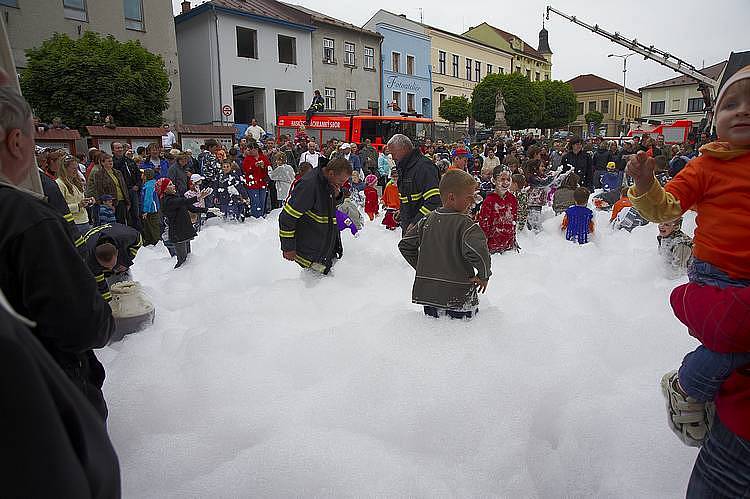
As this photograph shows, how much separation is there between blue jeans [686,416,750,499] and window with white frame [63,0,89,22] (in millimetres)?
26242

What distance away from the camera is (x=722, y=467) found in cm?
169

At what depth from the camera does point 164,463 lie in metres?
2.83

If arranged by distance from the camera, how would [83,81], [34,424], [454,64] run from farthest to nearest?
[454,64] → [83,81] → [34,424]

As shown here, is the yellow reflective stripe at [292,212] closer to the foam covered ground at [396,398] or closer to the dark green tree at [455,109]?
the foam covered ground at [396,398]

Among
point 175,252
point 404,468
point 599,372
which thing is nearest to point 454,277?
point 599,372

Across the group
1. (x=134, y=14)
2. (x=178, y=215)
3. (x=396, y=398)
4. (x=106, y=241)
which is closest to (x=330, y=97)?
(x=134, y=14)

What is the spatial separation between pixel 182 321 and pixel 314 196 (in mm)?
1777

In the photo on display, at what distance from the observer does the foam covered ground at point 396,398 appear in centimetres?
269

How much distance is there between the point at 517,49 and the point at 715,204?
196 ft

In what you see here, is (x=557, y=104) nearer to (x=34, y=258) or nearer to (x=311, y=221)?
(x=311, y=221)

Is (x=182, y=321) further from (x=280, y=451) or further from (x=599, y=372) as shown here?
(x=599, y=372)

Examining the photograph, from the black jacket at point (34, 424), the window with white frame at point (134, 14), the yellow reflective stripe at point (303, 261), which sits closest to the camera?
the black jacket at point (34, 424)

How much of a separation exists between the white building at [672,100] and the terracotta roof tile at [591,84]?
1431 centimetres

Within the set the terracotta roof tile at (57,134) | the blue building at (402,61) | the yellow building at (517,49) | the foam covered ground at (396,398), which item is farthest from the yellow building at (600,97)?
the foam covered ground at (396,398)
